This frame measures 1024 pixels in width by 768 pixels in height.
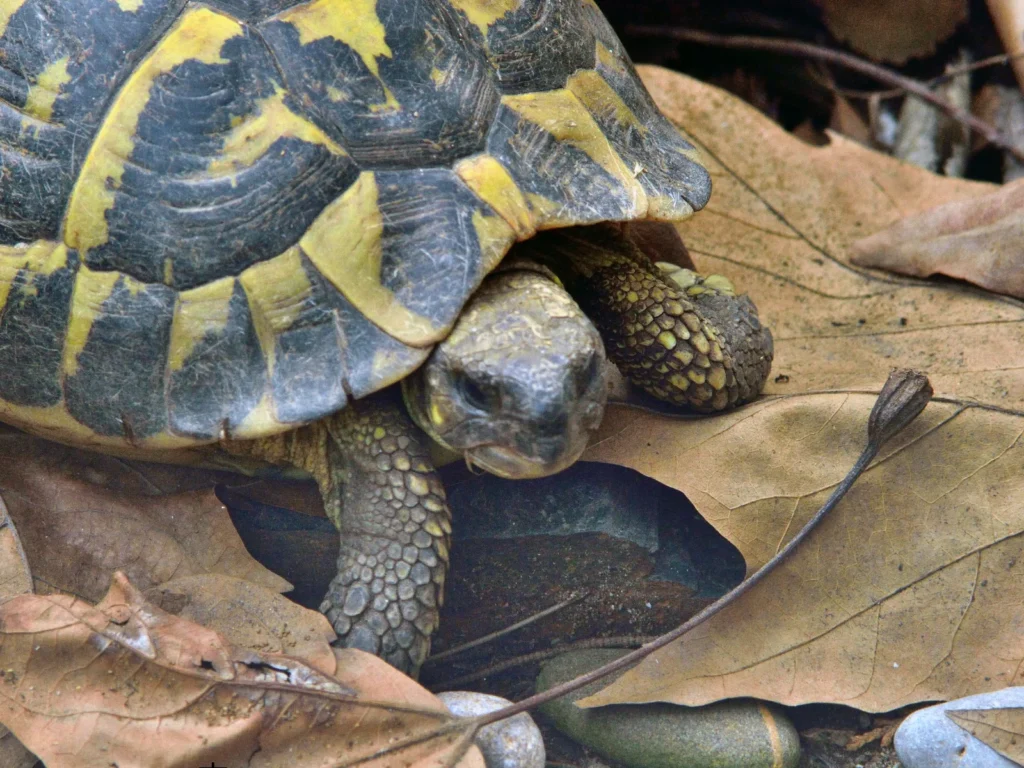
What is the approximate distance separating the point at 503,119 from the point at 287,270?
57 cm

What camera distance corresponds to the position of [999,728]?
1957 millimetres

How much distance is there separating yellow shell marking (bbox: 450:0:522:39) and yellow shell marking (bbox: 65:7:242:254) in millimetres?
502

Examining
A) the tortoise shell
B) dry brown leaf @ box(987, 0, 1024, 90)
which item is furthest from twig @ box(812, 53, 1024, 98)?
the tortoise shell

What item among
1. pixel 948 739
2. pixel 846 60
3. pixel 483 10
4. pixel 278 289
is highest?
pixel 483 10

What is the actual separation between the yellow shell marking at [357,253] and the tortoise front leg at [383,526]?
285mm

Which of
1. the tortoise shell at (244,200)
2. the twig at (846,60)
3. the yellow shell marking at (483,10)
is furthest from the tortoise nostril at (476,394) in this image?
the twig at (846,60)

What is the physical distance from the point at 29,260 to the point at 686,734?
5.67 feet

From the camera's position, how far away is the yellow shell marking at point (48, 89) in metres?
2.20

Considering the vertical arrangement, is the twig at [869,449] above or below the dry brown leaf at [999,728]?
above

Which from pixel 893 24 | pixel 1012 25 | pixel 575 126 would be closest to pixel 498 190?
pixel 575 126

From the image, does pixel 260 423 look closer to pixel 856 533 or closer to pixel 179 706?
pixel 179 706

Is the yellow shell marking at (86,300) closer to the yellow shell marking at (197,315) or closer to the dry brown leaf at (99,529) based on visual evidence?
the yellow shell marking at (197,315)

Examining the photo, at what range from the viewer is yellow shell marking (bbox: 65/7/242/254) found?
7.05ft

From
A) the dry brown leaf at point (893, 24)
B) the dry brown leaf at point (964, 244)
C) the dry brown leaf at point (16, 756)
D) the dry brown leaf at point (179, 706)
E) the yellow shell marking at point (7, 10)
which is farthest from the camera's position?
the dry brown leaf at point (893, 24)
